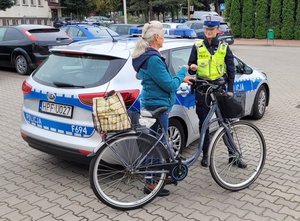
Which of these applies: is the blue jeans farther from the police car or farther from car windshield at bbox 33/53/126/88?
car windshield at bbox 33/53/126/88

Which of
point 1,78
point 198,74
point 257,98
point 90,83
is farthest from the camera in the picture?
point 1,78

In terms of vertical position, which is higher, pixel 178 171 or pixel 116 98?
pixel 116 98

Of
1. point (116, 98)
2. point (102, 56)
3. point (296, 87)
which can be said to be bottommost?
point (296, 87)

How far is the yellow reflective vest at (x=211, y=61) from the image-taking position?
14.6 feet

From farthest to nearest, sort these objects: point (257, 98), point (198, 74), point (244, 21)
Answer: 1. point (244, 21)
2. point (257, 98)
3. point (198, 74)

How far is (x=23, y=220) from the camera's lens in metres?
3.65

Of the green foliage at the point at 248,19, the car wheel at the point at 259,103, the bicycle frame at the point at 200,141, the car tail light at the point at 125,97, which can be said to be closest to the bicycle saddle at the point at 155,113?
the bicycle frame at the point at 200,141

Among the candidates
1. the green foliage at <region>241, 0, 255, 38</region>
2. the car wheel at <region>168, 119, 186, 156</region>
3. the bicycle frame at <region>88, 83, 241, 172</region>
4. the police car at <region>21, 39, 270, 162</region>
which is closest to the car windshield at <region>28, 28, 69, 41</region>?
the police car at <region>21, 39, 270, 162</region>

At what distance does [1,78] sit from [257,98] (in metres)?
8.59

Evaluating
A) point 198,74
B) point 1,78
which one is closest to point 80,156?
point 198,74

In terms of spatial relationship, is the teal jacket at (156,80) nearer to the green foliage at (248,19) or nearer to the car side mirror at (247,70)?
the car side mirror at (247,70)

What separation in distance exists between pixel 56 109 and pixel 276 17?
2930 centimetres

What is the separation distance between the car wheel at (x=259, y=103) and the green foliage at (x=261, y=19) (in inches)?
1015

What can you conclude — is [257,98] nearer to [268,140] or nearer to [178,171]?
[268,140]
